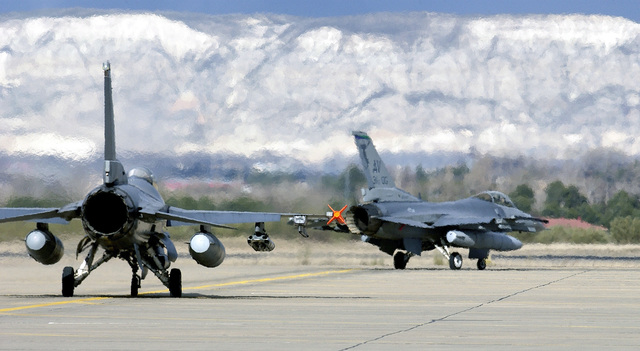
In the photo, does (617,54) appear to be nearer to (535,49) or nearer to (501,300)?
(535,49)

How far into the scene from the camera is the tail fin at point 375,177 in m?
45.2

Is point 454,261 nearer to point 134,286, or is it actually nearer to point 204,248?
point 134,286

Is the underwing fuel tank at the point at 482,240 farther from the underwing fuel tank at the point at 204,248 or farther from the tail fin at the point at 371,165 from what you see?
the underwing fuel tank at the point at 204,248

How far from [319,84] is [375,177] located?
238 ft

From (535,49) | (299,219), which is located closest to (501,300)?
(299,219)

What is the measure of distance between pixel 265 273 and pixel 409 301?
52.3 ft

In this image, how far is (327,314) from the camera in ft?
67.7

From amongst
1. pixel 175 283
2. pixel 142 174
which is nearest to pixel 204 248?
pixel 175 283

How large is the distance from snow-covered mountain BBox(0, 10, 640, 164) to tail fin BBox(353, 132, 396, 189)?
4.57m

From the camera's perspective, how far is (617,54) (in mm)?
141750

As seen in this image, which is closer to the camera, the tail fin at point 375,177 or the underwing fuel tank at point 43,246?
the underwing fuel tank at point 43,246

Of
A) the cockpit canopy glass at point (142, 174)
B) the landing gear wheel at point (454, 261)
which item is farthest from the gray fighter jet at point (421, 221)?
the cockpit canopy glass at point (142, 174)

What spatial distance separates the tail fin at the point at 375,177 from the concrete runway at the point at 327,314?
32.8 feet

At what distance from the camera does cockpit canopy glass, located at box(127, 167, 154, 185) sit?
2655 centimetres
